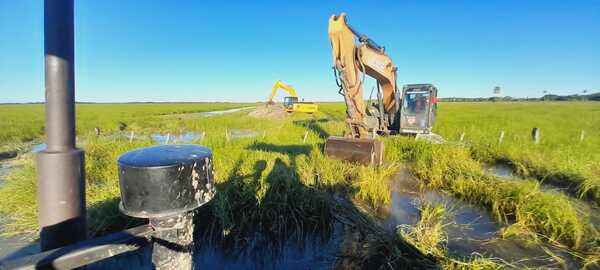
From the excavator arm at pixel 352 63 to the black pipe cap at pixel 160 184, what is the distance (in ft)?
17.6

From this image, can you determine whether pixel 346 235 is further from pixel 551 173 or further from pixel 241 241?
pixel 551 173

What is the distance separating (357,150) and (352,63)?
6.60ft

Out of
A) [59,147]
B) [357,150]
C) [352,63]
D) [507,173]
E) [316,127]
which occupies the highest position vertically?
[352,63]

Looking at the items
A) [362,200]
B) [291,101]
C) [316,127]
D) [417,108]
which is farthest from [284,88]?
[362,200]

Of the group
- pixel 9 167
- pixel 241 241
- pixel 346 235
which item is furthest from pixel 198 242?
pixel 9 167

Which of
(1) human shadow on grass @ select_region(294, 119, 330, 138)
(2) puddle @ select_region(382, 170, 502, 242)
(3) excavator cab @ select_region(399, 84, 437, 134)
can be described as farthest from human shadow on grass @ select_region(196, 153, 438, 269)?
(1) human shadow on grass @ select_region(294, 119, 330, 138)

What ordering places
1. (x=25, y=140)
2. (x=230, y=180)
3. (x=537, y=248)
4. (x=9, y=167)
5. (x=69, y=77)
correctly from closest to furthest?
(x=69, y=77), (x=537, y=248), (x=230, y=180), (x=9, y=167), (x=25, y=140)

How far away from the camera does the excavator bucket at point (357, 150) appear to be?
5644 mm

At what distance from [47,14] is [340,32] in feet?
17.4

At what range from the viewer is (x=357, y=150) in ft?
19.0

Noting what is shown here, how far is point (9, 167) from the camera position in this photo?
21.6 feet

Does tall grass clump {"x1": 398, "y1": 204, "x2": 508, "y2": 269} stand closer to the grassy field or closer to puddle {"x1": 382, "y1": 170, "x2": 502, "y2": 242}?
the grassy field

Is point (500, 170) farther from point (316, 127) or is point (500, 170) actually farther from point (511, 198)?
point (316, 127)

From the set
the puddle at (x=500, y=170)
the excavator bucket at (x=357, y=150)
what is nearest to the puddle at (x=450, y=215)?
the excavator bucket at (x=357, y=150)
